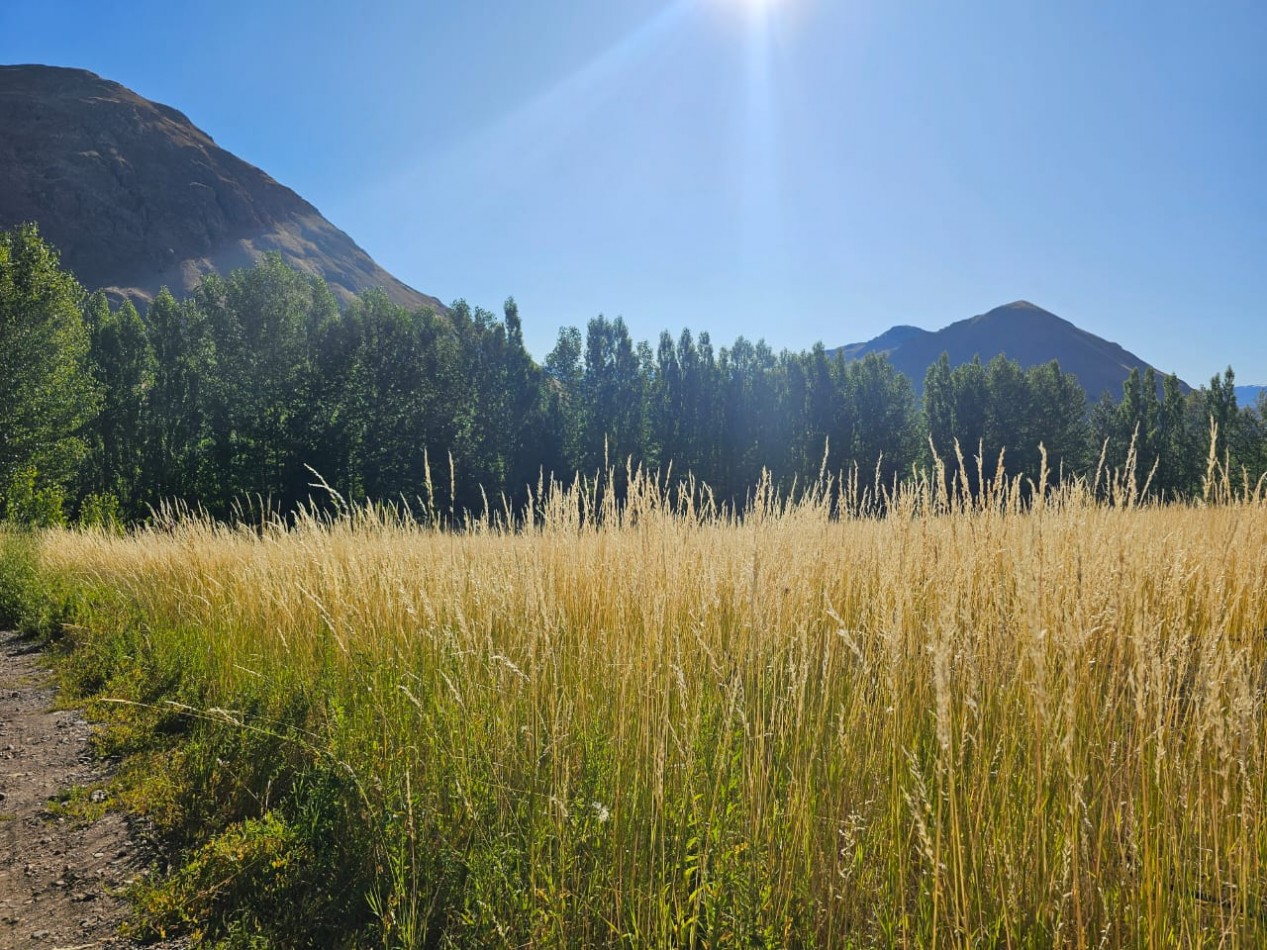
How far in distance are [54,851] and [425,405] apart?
27.6m

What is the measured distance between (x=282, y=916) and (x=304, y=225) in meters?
190

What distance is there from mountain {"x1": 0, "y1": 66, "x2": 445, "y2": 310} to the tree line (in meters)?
73.7

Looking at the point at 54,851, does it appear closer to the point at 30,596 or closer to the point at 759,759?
the point at 759,759

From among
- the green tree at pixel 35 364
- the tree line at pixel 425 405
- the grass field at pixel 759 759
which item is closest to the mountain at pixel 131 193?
the tree line at pixel 425 405

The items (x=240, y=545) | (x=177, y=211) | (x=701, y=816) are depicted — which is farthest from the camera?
(x=177, y=211)

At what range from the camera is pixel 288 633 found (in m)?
4.08

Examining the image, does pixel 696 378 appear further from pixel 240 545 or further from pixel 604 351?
pixel 240 545

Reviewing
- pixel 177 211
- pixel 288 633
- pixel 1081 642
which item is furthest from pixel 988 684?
pixel 177 211

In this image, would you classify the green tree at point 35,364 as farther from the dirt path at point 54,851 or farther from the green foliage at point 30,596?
the dirt path at point 54,851

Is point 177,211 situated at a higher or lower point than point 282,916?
higher

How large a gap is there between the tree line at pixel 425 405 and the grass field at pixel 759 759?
1975 centimetres

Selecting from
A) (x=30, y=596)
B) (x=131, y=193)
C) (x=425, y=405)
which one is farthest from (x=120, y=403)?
(x=131, y=193)

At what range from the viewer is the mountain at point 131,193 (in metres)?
107

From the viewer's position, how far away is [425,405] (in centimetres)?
2888
